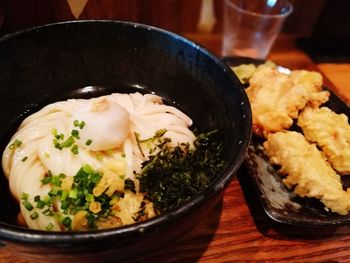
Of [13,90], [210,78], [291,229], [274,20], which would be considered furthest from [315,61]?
[13,90]

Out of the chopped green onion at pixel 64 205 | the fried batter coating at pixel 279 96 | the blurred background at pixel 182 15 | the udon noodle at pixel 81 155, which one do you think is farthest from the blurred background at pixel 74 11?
the chopped green onion at pixel 64 205

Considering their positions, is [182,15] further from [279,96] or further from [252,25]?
[279,96]

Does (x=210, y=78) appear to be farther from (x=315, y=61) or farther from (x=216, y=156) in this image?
(x=315, y=61)

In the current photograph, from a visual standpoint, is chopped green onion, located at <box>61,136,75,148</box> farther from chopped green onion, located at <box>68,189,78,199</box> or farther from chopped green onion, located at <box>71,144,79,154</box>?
chopped green onion, located at <box>68,189,78,199</box>

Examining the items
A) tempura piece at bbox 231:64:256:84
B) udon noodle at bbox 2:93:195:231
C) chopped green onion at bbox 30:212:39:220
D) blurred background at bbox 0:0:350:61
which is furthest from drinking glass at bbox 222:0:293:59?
chopped green onion at bbox 30:212:39:220

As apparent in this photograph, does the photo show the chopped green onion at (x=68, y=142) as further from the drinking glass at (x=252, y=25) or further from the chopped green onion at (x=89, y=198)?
the drinking glass at (x=252, y=25)

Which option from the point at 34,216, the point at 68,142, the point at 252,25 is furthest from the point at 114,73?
the point at 252,25
